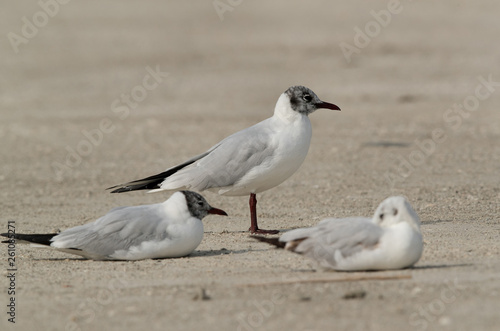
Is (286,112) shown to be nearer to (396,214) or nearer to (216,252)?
(216,252)

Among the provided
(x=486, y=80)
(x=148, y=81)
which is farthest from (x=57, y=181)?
(x=486, y=80)

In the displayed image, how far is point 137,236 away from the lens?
6.76 meters

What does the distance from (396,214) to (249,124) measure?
30.9 ft

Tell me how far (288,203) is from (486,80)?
10.7 metres

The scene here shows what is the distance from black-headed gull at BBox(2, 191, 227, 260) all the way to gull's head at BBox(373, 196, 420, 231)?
5.31 feet

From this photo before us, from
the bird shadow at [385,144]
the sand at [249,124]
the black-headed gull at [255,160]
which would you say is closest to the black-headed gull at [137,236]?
the sand at [249,124]

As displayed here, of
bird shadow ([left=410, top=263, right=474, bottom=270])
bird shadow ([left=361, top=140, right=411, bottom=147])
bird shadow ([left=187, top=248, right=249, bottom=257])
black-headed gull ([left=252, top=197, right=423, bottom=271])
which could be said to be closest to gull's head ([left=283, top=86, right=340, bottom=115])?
bird shadow ([left=187, top=248, right=249, bottom=257])

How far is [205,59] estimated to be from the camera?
934 inches

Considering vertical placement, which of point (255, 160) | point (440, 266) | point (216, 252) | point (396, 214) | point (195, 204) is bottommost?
point (440, 266)

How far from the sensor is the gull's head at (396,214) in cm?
586

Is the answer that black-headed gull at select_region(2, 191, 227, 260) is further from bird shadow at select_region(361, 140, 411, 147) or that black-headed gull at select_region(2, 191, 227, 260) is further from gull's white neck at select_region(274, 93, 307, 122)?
bird shadow at select_region(361, 140, 411, 147)

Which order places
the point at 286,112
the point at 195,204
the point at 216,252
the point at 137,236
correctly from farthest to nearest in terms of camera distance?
the point at 286,112
the point at 216,252
the point at 195,204
the point at 137,236

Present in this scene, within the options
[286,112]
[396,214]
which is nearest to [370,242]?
[396,214]

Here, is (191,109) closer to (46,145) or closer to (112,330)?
(46,145)
